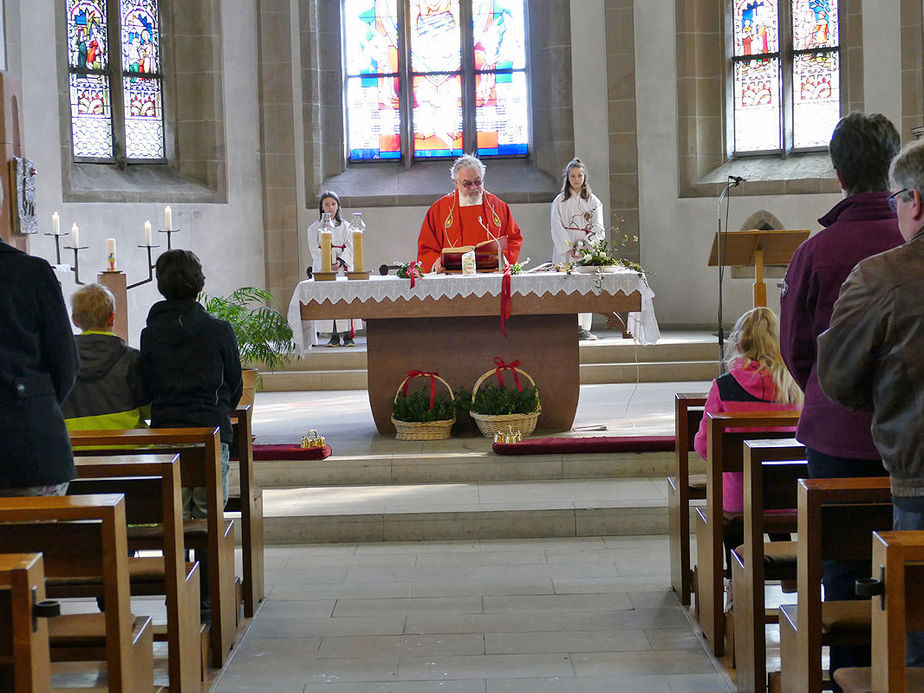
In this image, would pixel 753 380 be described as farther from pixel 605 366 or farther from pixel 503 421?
pixel 605 366

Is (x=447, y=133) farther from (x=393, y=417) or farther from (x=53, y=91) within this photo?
(x=393, y=417)

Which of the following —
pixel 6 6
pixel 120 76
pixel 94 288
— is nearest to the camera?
pixel 94 288

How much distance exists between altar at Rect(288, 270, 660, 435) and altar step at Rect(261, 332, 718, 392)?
280cm

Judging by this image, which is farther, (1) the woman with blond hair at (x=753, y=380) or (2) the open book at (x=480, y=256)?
(2) the open book at (x=480, y=256)

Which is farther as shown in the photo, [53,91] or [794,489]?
[53,91]

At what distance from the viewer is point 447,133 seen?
43.2 ft

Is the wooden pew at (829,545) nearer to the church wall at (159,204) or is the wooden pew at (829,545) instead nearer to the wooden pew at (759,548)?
the wooden pew at (759,548)

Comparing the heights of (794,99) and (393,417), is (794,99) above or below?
above

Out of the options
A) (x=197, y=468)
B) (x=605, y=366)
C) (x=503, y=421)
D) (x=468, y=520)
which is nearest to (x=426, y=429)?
(x=503, y=421)

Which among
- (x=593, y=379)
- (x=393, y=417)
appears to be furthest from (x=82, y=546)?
(x=593, y=379)

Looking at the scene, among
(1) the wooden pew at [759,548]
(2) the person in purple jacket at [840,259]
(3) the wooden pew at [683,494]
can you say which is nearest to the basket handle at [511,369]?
(3) the wooden pew at [683,494]

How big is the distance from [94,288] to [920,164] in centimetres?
308

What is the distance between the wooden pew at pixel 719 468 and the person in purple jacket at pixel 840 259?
0.89 m

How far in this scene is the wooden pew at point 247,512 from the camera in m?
4.71
